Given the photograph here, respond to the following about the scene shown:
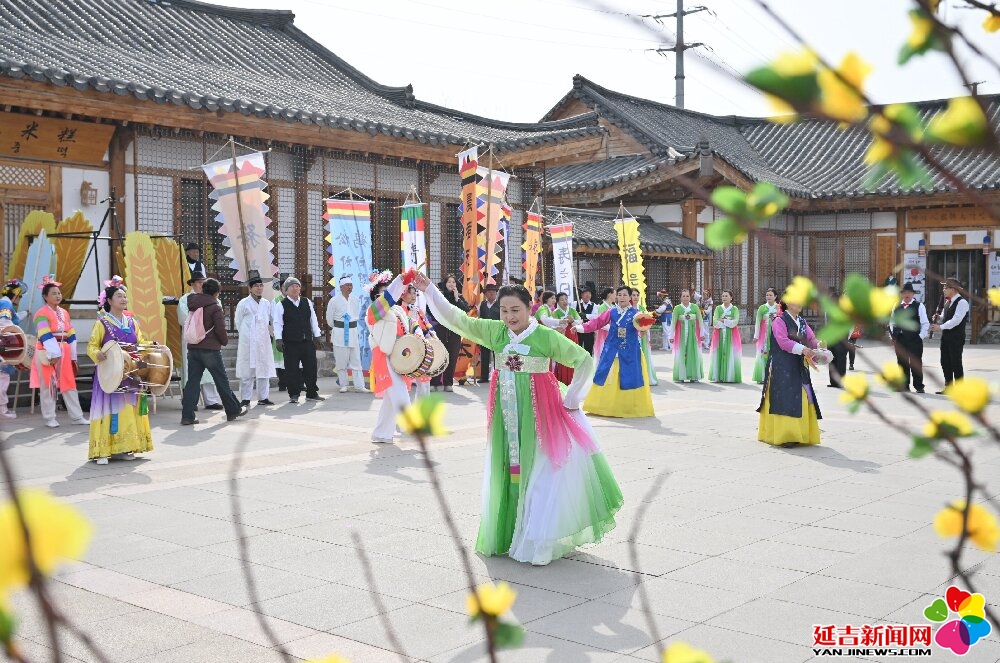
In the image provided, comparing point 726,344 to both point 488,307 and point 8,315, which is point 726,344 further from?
Result: point 8,315

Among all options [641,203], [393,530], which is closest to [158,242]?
[393,530]

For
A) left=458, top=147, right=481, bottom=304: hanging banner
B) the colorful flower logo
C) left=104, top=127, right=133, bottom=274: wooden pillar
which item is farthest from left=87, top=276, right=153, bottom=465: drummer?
left=458, top=147, right=481, bottom=304: hanging banner

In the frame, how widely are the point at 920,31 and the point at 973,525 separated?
22.9 inches

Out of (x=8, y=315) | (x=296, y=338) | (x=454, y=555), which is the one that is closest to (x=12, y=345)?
(x=8, y=315)

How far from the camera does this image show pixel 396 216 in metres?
16.7

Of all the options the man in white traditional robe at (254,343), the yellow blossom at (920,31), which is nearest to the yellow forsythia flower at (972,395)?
the yellow blossom at (920,31)

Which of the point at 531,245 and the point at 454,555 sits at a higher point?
the point at 531,245

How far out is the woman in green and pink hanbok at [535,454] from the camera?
530cm

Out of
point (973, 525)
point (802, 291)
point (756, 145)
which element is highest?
point (756, 145)

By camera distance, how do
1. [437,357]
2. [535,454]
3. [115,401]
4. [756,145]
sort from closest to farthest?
[535,454] → [115,401] → [437,357] → [756,145]

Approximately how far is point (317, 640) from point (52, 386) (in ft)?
25.1

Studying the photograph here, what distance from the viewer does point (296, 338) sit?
1296cm

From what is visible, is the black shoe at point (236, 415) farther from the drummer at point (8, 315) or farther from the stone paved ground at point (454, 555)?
the drummer at point (8, 315)

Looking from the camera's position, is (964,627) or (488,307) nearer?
(964,627)
